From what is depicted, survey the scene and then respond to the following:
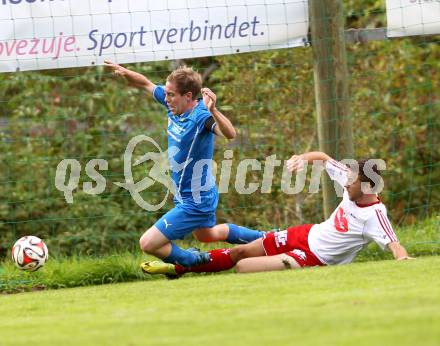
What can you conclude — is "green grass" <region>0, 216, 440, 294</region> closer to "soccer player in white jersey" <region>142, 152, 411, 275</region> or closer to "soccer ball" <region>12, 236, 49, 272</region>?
"soccer ball" <region>12, 236, 49, 272</region>

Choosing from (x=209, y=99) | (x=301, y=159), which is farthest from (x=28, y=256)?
(x=301, y=159)

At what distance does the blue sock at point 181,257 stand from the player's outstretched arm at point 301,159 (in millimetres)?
1049

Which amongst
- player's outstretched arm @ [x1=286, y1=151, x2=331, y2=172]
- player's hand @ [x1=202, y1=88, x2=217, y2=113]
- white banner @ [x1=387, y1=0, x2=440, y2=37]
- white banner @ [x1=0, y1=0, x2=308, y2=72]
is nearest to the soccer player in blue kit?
player's hand @ [x1=202, y1=88, x2=217, y2=113]

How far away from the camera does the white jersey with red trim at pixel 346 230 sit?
321 inches

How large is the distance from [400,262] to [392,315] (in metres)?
2.68

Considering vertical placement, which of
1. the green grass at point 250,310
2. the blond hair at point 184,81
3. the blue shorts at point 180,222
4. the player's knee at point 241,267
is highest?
the blond hair at point 184,81

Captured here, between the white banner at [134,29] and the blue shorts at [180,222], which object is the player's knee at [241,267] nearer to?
the blue shorts at [180,222]

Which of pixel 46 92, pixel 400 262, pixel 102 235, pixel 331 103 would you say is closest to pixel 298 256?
pixel 400 262

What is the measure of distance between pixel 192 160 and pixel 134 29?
1.53m

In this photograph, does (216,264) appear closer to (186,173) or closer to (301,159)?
(186,173)

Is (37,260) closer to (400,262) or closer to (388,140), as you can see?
(400,262)

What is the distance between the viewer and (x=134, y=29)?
9.26 m

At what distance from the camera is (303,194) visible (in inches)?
443

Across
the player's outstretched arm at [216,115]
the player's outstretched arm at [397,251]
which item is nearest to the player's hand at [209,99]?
the player's outstretched arm at [216,115]
